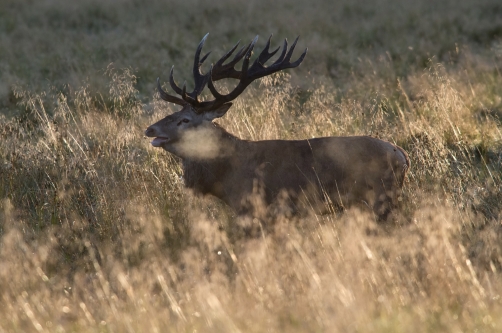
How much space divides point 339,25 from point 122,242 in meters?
15.4

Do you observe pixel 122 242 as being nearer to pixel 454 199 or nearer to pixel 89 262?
pixel 89 262

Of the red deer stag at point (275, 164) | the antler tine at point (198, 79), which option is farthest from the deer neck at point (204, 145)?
the antler tine at point (198, 79)

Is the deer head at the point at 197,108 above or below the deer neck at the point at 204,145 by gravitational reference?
above

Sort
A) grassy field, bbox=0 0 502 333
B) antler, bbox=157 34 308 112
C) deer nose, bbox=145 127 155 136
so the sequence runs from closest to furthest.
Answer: grassy field, bbox=0 0 502 333 < deer nose, bbox=145 127 155 136 < antler, bbox=157 34 308 112

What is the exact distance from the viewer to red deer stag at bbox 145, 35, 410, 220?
655 centimetres

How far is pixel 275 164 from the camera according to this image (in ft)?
22.2

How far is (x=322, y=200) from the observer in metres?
6.68

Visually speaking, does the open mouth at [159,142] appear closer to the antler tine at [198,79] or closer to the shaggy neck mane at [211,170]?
the shaggy neck mane at [211,170]

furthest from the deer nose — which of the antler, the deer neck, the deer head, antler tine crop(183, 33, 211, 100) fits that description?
antler tine crop(183, 33, 211, 100)

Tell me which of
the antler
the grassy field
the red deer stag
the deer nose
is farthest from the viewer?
the antler

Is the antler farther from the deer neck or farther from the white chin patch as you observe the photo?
the white chin patch

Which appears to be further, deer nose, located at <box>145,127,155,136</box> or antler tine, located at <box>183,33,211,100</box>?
antler tine, located at <box>183,33,211,100</box>

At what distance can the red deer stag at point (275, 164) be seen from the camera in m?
6.55

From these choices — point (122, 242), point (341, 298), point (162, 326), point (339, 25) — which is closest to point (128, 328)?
point (162, 326)
